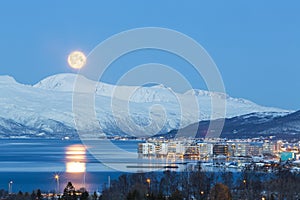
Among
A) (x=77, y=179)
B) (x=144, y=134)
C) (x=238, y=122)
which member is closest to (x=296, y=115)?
(x=238, y=122)

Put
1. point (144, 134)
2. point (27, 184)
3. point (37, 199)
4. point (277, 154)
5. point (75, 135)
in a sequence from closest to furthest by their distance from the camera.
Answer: point (37, 199) → point (27, 184) → point (277, 154) → point (144, 134) → point (75, 135)

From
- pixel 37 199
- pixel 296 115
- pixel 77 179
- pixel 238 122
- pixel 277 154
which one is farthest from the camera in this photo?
pixel 238 122

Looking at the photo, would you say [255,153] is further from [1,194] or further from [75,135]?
[75,135]

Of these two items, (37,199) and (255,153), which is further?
(255,153)

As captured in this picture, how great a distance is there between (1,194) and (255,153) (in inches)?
1539

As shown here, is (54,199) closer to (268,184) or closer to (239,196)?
(239,196)

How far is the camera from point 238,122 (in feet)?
315

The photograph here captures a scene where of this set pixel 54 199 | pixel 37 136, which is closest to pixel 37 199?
pixel 54 199

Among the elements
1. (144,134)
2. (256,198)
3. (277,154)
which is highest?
(144,134)

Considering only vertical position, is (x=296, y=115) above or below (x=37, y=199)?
above

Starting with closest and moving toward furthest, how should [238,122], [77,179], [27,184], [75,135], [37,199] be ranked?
1. [37,199]
2. [27,184]
3. [77,179]
4. [238,122]
5. [75,135]

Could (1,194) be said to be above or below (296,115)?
below

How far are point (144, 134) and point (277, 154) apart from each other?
5441 cm

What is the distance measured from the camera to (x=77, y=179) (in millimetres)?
30344
